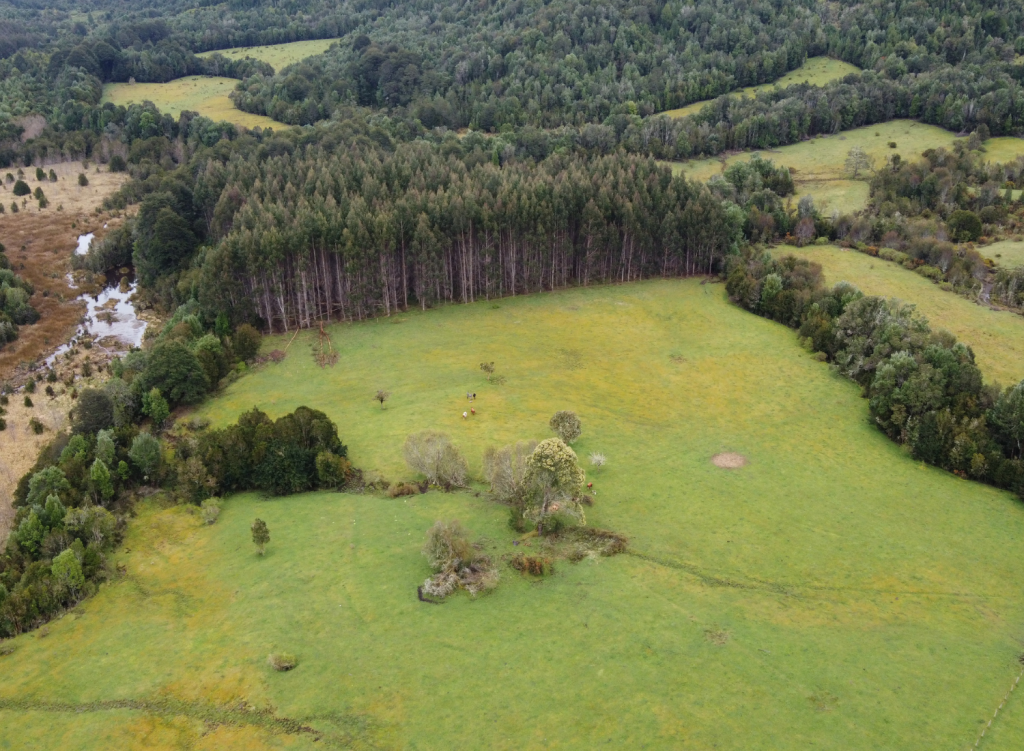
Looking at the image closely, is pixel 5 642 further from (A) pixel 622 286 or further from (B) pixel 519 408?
(A) pixel 622 286

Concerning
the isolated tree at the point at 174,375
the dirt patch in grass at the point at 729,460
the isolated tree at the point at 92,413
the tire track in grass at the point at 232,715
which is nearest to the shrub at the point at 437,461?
the dirt patch in grass at the point at 729,460

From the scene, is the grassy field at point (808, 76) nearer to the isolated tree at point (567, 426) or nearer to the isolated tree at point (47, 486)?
the isolated tree at point (567, 426)

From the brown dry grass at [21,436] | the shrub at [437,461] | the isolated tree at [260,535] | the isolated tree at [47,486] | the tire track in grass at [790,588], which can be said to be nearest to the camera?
the tire track in grass at [790,588]

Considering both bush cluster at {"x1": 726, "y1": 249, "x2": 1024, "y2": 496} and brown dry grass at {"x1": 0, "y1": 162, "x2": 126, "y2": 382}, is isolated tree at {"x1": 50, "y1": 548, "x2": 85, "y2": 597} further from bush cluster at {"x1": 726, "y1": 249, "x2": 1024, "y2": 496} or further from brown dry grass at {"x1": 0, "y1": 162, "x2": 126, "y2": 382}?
bush cluster at {"x1": 726, "y1": 249, "x2": 1024, "y2": 496}

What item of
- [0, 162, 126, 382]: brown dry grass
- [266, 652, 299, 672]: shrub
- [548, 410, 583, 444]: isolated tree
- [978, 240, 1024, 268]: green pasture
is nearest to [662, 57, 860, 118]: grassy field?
[978, 240, 1024, 268]: green pasture

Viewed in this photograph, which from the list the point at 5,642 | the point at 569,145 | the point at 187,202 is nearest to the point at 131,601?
the point at 5,642

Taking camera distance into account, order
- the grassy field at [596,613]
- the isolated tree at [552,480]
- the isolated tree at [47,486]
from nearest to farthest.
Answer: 1. the grassy field at [596,613]
2. the isolated tree at [552,480]
3. the isolated tree at [47,486]

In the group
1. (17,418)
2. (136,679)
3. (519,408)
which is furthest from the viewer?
(17,418)
